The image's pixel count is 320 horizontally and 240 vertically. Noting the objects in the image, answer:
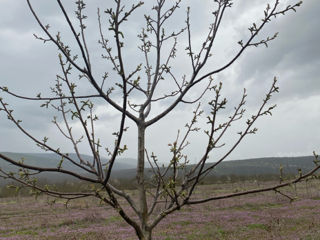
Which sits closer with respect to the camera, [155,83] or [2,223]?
[155,83]

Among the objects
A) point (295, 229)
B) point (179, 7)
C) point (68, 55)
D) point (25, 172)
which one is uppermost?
point (179, 7)

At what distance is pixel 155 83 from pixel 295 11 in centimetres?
136

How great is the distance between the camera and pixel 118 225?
18.8 meters

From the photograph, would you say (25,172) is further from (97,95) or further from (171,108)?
(171,108)

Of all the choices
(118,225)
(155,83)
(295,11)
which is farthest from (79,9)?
(118,225)

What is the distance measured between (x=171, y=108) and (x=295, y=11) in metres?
1.30

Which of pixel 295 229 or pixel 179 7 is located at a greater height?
pixel 179 7

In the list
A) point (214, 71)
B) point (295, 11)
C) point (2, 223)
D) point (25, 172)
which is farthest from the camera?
point (2, 223)

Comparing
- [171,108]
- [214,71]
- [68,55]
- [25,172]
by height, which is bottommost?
[25,172]

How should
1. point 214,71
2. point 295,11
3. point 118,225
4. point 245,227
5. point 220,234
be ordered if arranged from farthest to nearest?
point 118,225 → point 245,227 → point 220,234 → point 214,71 → point 295,11

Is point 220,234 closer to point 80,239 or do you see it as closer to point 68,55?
point 80,239

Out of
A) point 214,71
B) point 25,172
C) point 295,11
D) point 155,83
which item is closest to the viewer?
point 25,172

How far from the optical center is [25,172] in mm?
2045

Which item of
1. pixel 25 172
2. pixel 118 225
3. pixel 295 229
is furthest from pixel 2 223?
pixel 25 172
